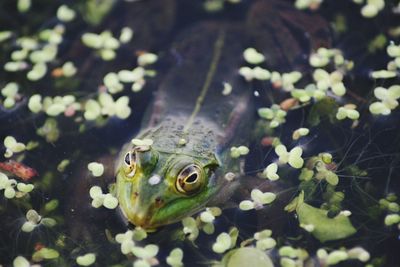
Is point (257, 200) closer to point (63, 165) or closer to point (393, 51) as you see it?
point (63, 165)

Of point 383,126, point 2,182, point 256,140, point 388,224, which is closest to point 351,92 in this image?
point 383,126

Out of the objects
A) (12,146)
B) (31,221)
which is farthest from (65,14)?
(31,221)

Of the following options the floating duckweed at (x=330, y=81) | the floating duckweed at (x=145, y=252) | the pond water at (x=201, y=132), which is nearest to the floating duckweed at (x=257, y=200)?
the pond water at (x=201, y=132)

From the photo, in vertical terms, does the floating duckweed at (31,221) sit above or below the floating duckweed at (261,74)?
below

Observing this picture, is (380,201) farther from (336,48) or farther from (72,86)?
(72,86)

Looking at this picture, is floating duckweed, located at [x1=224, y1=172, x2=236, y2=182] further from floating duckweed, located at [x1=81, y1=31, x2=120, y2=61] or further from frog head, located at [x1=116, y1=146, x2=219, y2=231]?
floating duckweed, located at [x1=81, y1=31, x2=120, y2=61]

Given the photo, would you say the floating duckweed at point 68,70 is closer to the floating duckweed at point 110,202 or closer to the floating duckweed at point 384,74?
the floating duckweed at point 110,202

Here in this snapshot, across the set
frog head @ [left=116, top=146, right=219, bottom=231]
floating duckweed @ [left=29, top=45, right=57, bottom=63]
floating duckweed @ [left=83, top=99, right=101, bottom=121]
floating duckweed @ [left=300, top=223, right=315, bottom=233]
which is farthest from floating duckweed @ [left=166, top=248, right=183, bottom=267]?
floating duckweed @ [left=29, top=45, right=57, bottom=63]
